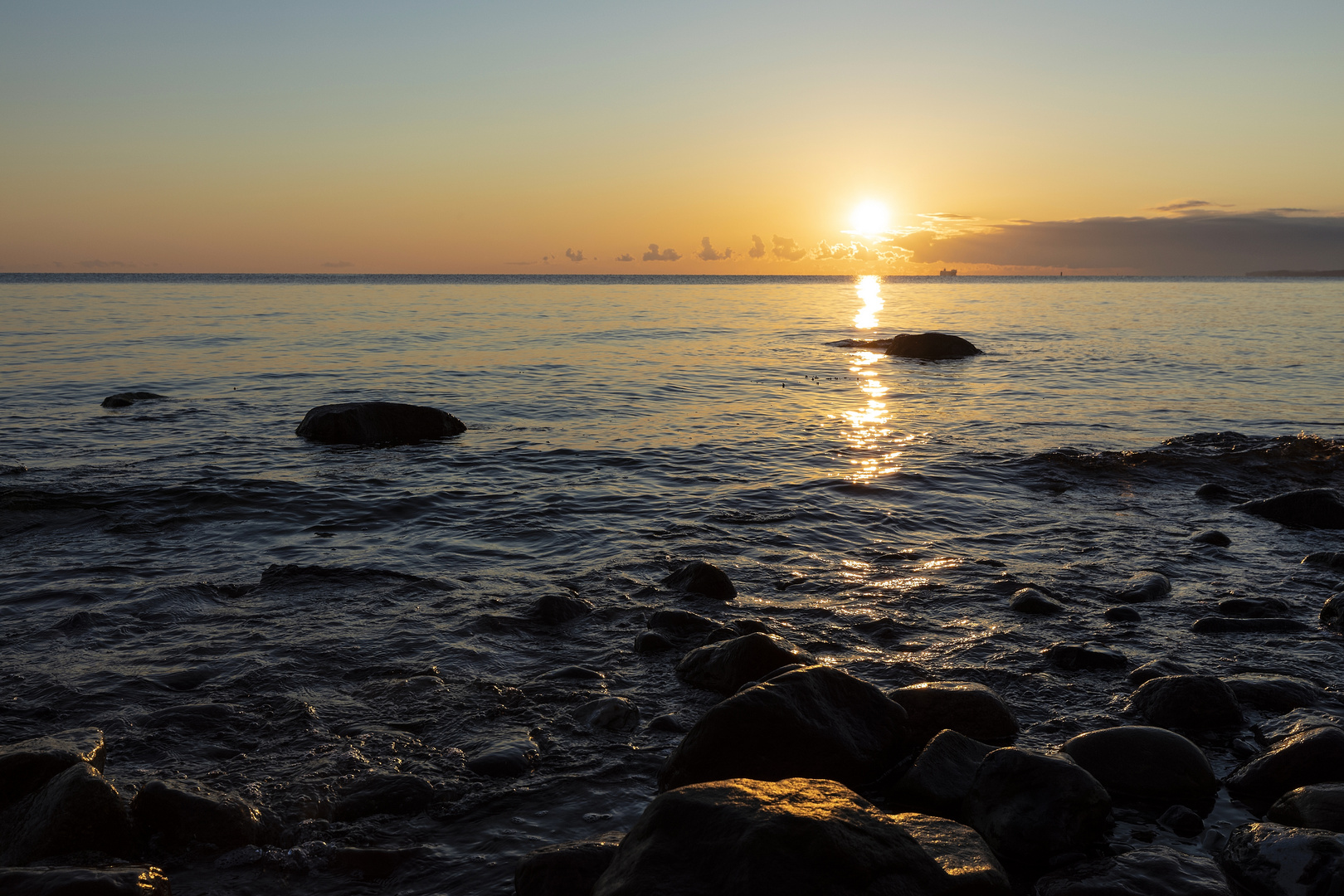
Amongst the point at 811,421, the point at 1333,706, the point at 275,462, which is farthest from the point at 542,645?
the point at 811,421

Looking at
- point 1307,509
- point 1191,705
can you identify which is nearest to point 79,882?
point 1191,705

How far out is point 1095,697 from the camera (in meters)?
6.13

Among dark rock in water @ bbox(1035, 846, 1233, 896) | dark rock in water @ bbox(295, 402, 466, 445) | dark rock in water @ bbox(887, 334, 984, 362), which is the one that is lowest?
dark rock in water @ bbox(1035, 846, 1233, 896)

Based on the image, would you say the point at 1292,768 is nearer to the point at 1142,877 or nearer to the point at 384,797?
the point at 1142,877

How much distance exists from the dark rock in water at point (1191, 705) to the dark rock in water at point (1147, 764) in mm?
567

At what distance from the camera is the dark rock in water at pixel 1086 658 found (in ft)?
21.8

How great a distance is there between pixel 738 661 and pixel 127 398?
60.5 ft

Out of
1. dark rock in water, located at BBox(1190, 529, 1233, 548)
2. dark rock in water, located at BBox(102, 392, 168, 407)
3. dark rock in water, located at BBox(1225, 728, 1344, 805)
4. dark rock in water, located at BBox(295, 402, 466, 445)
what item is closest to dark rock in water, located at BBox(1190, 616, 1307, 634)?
dark rock in water, located at BBox(1225, 728, 1344, 805)

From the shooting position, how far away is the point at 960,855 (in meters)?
3.95


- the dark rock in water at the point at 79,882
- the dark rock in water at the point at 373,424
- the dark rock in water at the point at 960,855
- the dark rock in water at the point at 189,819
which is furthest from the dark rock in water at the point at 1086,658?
the dark rock in water at the point at 373,424

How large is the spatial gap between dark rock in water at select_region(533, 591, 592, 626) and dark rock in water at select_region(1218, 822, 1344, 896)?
16.9ft

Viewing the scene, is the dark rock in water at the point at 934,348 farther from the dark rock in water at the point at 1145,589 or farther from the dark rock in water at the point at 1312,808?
the dark rock in water at the point at 1312,808

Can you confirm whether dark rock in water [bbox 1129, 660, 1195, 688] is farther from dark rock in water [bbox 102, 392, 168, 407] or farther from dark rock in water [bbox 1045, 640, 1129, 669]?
dark rock in water [bbox 102, 392, 168, 407]

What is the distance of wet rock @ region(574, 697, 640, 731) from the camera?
18.9 ft
